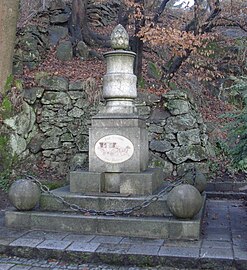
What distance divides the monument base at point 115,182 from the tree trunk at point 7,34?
17.5 feet

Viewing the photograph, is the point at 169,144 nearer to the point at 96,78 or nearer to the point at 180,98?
the point at 180,98

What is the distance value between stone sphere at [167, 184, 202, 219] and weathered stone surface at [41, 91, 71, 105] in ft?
20.6

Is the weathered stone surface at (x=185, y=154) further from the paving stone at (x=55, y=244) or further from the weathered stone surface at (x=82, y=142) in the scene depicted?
the paving stone at (x=55, y=244)

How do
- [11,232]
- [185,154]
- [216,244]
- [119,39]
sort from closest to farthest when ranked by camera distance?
[216,244]
[11,232]
[119,39]
[185,154]

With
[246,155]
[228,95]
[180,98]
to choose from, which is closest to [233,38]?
[228,95]

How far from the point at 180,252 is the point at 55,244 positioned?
5.52 ft

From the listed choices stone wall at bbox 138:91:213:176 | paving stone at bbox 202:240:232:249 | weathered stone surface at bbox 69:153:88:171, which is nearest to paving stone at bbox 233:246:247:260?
paving stone at bbox 202:240:232:249

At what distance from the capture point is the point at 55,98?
1110 centimetres

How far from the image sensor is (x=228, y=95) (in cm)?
1409

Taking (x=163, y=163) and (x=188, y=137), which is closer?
(x=163, y=163)

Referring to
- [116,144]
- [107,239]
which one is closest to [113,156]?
[116,144]

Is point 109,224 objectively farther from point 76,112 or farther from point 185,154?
point 76,112

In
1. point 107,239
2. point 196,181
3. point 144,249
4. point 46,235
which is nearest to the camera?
point 144,249

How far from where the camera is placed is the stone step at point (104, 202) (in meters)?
6.01
